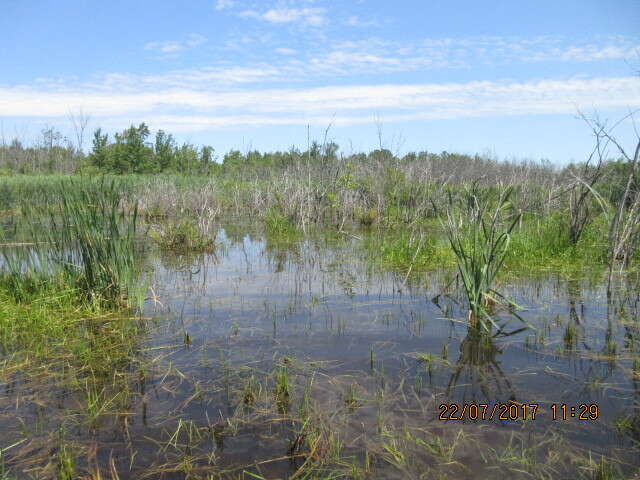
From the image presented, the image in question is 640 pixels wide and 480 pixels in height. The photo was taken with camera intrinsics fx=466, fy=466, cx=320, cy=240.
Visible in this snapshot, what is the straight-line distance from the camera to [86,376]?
3164 mm

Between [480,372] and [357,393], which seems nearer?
[357,393]

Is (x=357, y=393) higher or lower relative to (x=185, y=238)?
→ lower

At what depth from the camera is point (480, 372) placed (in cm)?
320

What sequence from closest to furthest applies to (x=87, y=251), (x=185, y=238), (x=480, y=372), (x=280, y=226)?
(x=480, y=372)
(x=87, y=251)
(x=185, y=238)
(x=280, y=226)

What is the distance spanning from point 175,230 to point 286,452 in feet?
24.2

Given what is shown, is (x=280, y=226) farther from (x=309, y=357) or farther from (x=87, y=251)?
(x=309, y=357)

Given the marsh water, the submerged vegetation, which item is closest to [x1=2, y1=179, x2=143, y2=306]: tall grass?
the submerged vegetation

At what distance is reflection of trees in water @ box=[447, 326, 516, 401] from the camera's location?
9.46ft

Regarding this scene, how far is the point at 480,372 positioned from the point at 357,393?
0.93 m

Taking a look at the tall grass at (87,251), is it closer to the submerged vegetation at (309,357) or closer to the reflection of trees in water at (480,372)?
the submerged vegetation at (309,357)

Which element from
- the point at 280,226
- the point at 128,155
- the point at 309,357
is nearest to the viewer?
the point at 309,357

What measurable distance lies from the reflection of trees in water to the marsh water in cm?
2

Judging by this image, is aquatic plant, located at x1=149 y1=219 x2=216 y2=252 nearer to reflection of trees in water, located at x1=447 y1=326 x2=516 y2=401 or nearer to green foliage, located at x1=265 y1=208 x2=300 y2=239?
green foliage, located at x1=265 y1=208 x2=300 y2=239

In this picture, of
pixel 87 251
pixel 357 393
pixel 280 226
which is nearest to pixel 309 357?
pixel 357 393
